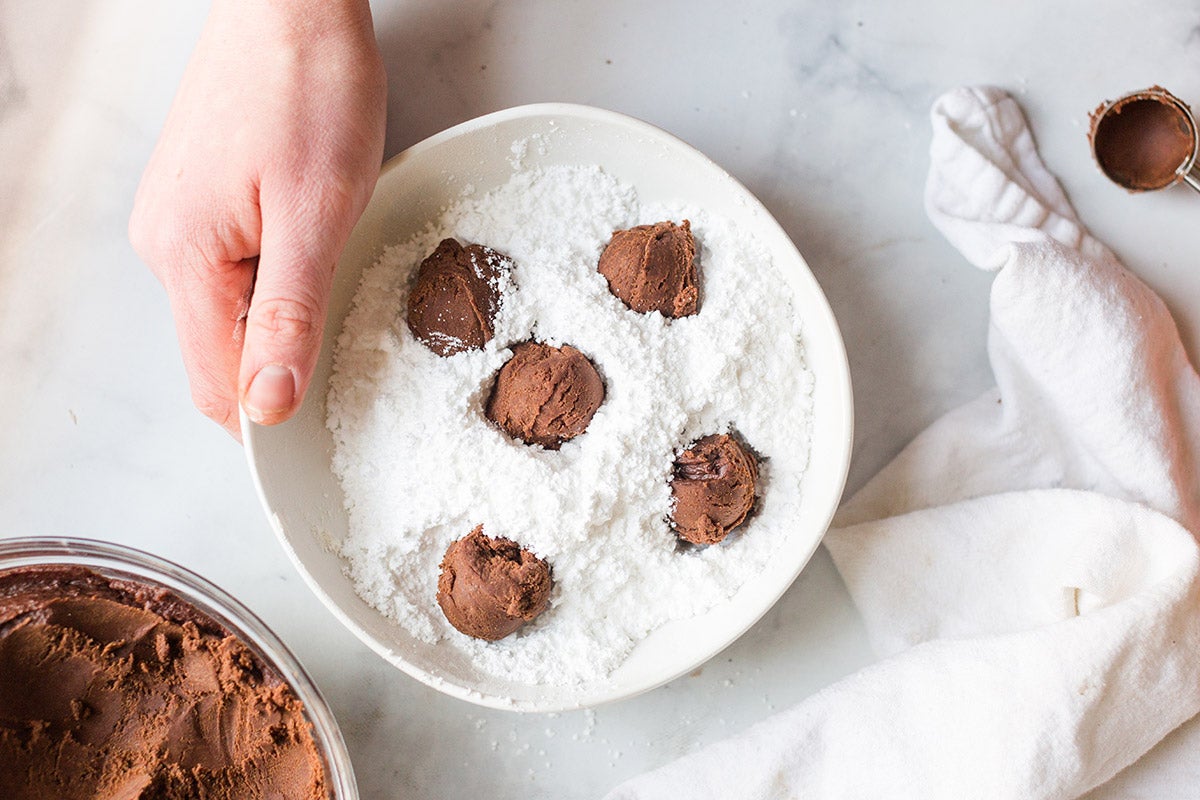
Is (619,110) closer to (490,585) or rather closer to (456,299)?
(456,299)

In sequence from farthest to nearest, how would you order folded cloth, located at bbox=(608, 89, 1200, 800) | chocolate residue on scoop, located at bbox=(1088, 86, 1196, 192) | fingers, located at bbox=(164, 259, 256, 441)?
chocolate residue on scoop, located at bbox=(1088, 86, 1196, 192), folded cloth, located at bbox=(608, 89, 1200, 800), fingers, located at bbox=(164, 259, 256, 441)

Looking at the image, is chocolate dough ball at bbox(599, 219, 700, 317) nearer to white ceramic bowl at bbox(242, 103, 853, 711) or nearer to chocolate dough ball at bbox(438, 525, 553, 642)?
white ceramic bowl at bbox(242, 103, 853, 711)

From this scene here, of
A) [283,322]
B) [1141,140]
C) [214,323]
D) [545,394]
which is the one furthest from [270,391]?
[1141,140]

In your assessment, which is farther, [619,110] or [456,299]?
[619,110]

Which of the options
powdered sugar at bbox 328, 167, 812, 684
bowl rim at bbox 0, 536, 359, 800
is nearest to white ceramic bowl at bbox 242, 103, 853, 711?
powdered sugar at bbox 328, 167, 812, 684

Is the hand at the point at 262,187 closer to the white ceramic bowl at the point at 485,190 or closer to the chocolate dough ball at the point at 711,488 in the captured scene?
the white ceramic bowl at the point at 485,190

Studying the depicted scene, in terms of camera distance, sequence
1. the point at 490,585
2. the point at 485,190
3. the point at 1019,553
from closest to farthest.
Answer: the point at 490,585, the point at 485,190, the point at 1019,553
